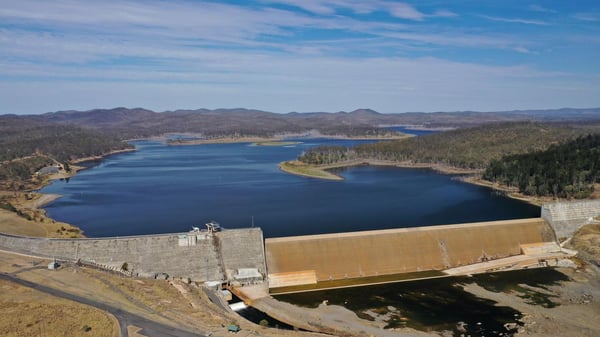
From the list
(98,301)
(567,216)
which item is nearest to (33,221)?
(98,301)

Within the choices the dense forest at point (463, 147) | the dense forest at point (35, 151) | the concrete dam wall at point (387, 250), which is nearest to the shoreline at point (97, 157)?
the dense forest at point (35, 151)

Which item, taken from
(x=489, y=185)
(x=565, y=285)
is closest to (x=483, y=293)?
(x=565, y=285)

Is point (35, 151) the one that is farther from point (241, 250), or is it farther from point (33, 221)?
point (241, 250)

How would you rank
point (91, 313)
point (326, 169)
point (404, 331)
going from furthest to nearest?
point (326, 169), point (404, 331), point (91, 313)

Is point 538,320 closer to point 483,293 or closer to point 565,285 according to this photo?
point 483,293

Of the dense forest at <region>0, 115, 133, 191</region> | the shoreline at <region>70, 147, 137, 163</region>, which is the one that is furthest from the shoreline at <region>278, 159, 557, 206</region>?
the shoreline at <region>70, 147, 137, 163</region>

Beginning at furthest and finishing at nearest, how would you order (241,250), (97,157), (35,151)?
(97,157), (35,151), (241,250)
